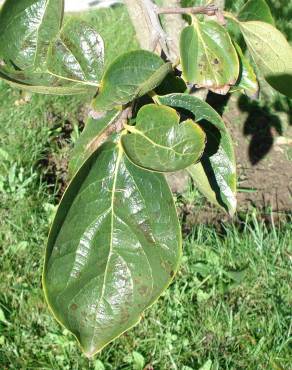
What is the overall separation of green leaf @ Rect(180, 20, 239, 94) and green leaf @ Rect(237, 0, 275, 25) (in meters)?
0.10

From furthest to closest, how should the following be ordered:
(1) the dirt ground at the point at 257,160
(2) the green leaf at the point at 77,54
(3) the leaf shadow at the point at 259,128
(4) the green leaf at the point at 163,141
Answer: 1. (3) the leaf shadow at the point at 259,128
2. (1) the dirt ground at the point at 257,160
3. (2) the green leaf at the point at 77,54
4. (4) the green leaf at the point at 163,141

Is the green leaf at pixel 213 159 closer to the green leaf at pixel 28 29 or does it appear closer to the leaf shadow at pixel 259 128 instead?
the green leaf at pixel 28 29

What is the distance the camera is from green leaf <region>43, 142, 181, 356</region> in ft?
2.99

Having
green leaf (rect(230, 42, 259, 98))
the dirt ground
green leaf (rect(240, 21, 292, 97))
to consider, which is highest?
green leaf (rect(240, 21, 292, 97))

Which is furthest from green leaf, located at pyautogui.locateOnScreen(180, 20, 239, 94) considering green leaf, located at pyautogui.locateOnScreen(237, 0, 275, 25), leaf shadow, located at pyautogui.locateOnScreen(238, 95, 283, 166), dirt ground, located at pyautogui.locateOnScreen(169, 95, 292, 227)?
leaf shadow, located at pyautogui.locateOnScreen(238, 95, 283, 166)

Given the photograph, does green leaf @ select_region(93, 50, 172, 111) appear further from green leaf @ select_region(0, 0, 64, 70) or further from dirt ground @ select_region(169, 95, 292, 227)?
dirt ground @ select_region(169, 95, 292, 227)

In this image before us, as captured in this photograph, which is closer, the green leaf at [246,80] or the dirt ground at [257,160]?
the green leaf at [246,80]

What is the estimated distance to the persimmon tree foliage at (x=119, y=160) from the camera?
0.89 metres

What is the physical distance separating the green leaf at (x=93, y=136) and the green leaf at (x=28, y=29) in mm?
119

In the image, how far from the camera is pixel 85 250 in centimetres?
94

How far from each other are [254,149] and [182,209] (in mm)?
507

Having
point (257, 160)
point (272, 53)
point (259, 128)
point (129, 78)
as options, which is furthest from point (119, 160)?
point (259, 128)

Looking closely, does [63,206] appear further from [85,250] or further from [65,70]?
[65,70]

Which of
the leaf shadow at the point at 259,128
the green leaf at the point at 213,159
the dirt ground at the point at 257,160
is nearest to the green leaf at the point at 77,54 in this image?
the green leaf at the point at 213,159
